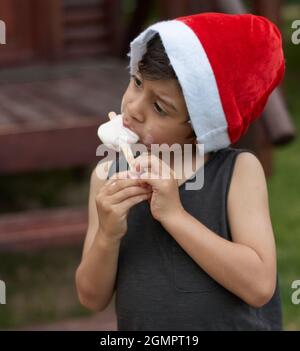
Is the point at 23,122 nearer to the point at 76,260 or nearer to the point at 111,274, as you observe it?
the point at 76,260

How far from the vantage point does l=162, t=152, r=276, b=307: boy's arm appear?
7.13 feet

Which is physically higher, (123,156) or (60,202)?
(123,156)

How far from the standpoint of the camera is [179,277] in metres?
2.26

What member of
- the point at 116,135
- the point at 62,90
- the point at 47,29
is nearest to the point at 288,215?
the point at 62,90

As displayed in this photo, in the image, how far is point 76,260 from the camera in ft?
18.4

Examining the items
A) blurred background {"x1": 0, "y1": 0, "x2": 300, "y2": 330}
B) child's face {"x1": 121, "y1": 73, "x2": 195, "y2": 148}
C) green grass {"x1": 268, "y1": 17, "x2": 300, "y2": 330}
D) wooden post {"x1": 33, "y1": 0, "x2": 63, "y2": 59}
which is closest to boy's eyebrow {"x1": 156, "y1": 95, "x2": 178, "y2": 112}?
child's face {"x1": 121, "y1": 73, "x2": 195, "y2": 148}

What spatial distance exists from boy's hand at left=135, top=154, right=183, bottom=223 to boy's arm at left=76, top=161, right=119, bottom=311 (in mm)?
137

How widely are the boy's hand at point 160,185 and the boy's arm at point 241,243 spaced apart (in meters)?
0.02

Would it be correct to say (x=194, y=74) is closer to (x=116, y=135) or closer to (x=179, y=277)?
(x=116, y=135)

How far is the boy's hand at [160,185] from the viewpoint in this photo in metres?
2.16

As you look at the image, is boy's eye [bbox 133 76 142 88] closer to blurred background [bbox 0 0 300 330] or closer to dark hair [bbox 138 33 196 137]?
dark hair [bbox 138 33 196 137]

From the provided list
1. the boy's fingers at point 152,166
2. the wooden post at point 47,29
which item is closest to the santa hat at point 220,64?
the boy's fingers at point 152,166

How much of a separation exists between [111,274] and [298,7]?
12.9 metres
